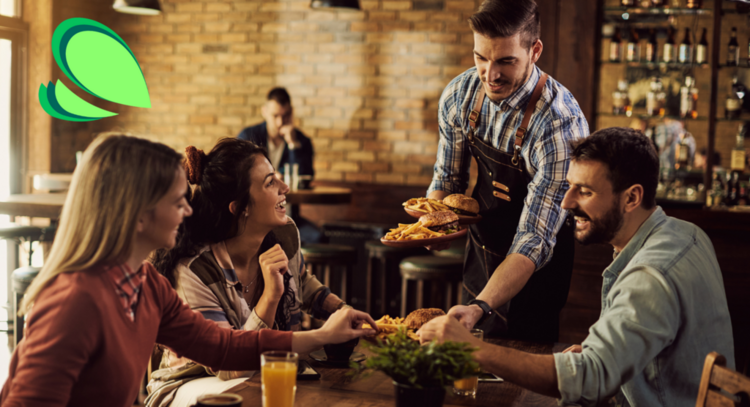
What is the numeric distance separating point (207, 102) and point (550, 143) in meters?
5.04

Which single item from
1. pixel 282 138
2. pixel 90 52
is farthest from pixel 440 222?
pixel 282 138

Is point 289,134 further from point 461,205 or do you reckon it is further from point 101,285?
point 101,285

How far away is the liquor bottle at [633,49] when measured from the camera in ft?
15.8

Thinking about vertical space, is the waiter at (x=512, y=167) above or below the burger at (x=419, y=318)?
above

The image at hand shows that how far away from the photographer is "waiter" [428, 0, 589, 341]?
2.07 metres

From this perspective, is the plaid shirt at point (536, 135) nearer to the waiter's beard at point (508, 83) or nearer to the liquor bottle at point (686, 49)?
the waiter's beard at point (508, 83)

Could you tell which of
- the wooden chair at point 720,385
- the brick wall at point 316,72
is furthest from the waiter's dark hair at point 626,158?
the brick wall at point 316,72

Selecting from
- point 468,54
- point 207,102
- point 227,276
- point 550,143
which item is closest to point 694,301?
point 550,143

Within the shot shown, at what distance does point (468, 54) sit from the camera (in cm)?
581

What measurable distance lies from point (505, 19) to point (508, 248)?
2.58 feet

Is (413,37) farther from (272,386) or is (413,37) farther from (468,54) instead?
(272,386)

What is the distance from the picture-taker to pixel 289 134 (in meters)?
5.56

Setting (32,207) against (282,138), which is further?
(282,138)

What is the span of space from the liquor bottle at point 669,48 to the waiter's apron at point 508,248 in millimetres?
2833
